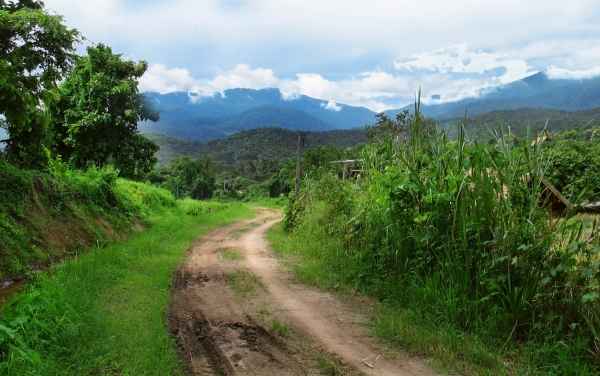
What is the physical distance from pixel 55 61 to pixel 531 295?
1032cm

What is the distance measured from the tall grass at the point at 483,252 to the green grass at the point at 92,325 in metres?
3.14

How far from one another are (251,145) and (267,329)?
9257 centimetres

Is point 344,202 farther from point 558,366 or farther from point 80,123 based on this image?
point 80,123

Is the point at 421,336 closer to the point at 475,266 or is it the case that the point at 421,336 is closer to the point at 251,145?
the point at 475,266

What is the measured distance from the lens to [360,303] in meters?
5.80

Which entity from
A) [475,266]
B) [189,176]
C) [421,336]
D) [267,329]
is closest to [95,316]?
[267,329]

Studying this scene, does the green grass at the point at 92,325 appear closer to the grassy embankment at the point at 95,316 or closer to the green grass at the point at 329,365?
the grassy embankment at the point at 95,316

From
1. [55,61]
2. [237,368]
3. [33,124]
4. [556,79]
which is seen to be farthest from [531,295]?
[556,79]

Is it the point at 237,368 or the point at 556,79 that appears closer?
the point at 237,368

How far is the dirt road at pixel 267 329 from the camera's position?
3814mm

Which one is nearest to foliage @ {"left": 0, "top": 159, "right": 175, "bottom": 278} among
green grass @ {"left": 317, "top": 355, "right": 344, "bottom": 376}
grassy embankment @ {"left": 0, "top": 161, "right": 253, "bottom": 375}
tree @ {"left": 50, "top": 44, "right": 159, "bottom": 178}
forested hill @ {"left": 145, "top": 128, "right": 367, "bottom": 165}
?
grassy embankment @ {"left": 0, "top": 161, "right": 253, "bottom": 375}

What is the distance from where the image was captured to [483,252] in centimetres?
503

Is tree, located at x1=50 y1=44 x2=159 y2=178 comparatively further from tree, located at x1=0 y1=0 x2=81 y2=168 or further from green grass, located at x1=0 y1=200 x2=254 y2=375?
green grass, located at x1=0 y1=200 x2=254 y2=375

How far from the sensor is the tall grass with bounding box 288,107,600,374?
159 inches
